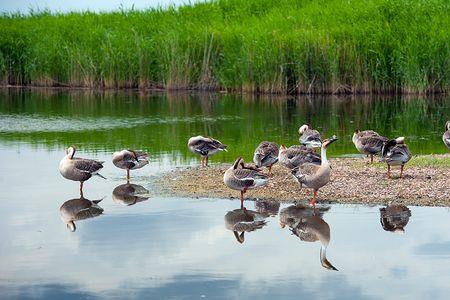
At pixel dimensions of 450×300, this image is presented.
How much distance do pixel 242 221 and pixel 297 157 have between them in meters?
3.65

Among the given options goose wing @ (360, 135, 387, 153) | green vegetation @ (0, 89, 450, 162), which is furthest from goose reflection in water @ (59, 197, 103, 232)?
goose wing @ (360, 135, 387, 153)

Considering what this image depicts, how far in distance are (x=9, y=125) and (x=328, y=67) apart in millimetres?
14351

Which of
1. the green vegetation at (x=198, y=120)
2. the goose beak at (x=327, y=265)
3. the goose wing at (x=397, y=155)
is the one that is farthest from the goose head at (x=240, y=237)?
the green vegetation at (x=198, y=120)

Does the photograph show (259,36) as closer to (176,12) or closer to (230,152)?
(176,12)

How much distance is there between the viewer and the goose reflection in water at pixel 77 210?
Answer: 16328 millimetres

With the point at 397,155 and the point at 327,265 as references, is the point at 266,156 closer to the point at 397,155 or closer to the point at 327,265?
the point at 397,155

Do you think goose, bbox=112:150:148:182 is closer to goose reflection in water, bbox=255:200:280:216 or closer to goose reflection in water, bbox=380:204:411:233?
goose reflection in water, bbox=255:200:280:216

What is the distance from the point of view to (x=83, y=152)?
24906 mm

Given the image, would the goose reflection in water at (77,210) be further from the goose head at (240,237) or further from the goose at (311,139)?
the goose at (311,139)

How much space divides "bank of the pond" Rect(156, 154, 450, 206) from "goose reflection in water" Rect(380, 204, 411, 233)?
44 centimetres

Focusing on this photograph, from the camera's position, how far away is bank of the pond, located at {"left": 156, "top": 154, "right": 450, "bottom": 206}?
17.5m

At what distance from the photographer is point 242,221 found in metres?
16.0

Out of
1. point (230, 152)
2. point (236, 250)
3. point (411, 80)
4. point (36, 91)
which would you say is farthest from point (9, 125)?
point (236, 250)

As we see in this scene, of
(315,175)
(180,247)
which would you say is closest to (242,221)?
(315,175)
